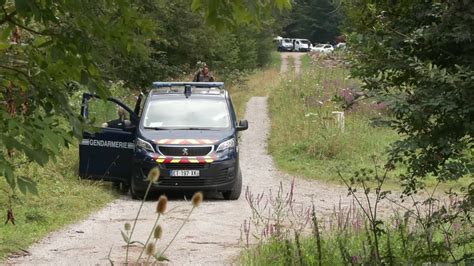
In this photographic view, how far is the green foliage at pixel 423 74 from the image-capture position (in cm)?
448

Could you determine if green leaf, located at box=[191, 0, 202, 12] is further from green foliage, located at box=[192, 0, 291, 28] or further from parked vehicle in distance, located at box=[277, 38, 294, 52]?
parked vehicle in distance, located at box=[277, 38, 294, 52]

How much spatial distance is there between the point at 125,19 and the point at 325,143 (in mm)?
13801

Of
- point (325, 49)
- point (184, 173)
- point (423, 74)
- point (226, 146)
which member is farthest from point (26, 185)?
point (325, 49)

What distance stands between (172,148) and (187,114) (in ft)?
3.66

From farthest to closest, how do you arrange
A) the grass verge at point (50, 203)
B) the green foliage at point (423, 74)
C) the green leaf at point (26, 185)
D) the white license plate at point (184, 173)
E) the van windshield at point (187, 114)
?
1. the van windshield at point (187, 114)
2. the white license plate at point (184, 173)
3. the grass verge at point (50, 203)
4. the green foliage at point (423, 74)
5. the green leaf at point (26, 185)

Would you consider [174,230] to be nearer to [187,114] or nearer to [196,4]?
[187,114]

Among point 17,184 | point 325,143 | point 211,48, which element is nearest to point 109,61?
point 17,184

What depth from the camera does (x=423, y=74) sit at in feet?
14.9

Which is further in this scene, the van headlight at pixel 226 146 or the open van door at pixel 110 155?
the open van door at pixel 110 155

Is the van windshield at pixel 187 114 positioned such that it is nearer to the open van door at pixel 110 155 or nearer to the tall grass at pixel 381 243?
the open van door at pixel 110 155

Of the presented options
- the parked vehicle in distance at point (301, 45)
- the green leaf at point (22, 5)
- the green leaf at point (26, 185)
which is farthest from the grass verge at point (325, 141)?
the parked vehicle in distance at point (301, 45)

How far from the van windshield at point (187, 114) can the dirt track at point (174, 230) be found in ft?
4.12

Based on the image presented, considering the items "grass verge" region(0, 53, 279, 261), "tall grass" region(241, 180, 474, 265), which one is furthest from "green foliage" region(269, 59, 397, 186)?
"tall grass" region(241, 180, 474, 265)

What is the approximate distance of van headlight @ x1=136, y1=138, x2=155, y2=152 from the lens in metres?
12.5
